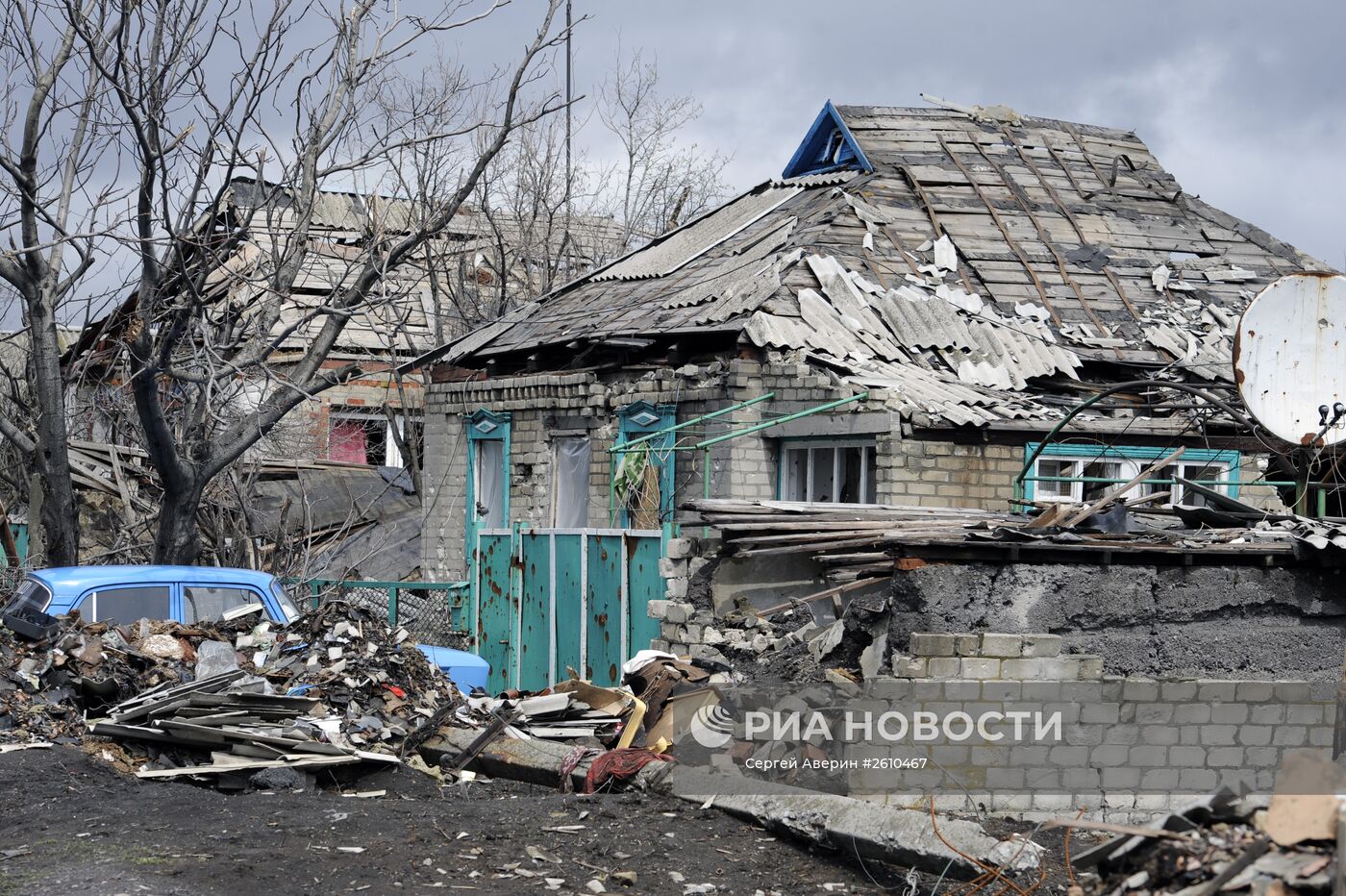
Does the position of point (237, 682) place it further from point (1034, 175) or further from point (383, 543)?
point (1034, 175)

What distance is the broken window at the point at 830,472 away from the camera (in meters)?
12.0

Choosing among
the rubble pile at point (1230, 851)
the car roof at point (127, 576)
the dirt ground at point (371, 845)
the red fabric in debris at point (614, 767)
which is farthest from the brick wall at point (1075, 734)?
the car roof at point (127, 576)

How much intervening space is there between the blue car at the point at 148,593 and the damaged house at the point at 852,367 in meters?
3.10

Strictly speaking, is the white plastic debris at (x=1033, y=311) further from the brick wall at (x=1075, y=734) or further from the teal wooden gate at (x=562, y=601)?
the brick wall at (x=1075, y=734)

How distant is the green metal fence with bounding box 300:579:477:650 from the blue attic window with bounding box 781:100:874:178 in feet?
22.5

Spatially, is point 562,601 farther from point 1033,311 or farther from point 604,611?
point 1033,311

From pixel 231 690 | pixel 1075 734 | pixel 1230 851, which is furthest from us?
pixel 231 690

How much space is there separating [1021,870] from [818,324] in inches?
316

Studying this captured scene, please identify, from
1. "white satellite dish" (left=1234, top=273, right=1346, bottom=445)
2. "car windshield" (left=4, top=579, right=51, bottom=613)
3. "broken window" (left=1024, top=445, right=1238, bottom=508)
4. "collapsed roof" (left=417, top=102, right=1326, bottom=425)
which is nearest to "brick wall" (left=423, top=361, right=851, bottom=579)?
"collapsed roof" (left=417, top=102, right=1326, bottom=425)

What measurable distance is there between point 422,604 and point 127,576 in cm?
529

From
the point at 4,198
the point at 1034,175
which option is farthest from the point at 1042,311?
the point at 4,198

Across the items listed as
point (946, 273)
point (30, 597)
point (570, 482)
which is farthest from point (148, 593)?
point (946, 273)

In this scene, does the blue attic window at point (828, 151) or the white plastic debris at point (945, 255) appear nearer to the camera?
the white plastic debris at point (945, 255)

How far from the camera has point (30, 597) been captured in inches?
397
